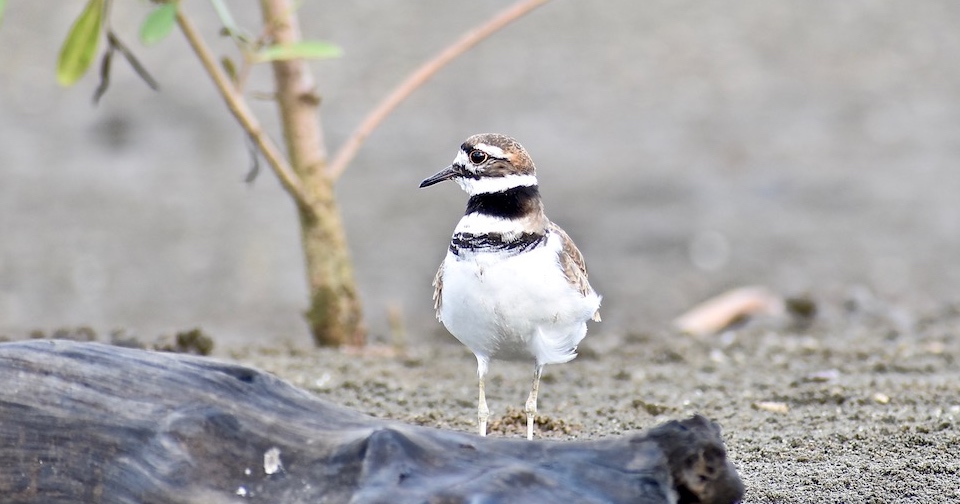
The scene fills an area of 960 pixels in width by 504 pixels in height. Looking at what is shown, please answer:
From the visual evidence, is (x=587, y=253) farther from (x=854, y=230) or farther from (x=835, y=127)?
(x=835, y=127)

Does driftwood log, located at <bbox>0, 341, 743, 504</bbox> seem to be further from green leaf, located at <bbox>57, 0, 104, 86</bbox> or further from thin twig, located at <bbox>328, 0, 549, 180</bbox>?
thin twig, located at <bbox>328, 0, 549, 180</bbox>

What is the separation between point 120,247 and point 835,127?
6.19m

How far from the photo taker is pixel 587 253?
8938 mm

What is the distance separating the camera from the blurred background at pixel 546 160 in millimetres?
Result: 8578

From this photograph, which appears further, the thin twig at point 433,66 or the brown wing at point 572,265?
the thin twig at point 433,66

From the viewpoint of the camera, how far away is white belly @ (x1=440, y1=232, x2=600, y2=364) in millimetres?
3527

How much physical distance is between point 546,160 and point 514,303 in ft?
21.8

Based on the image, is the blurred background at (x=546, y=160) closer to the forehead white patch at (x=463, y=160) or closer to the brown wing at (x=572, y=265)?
the brown wing at (x=572, y=265)

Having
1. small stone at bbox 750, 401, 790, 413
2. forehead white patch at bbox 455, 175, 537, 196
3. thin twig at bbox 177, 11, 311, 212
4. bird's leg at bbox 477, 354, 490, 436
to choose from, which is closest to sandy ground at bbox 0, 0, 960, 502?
small stone at bbox 750, 401, 790, 413

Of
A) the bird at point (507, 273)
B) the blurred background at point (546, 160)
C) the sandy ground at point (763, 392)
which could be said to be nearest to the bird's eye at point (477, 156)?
the bird at point (507, 273)

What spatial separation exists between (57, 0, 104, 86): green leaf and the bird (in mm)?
1945

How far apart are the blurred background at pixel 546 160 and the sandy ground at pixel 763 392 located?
1.48 meters

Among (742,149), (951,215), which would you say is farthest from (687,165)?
(951,215)

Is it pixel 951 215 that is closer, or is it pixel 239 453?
pixel 239 453
